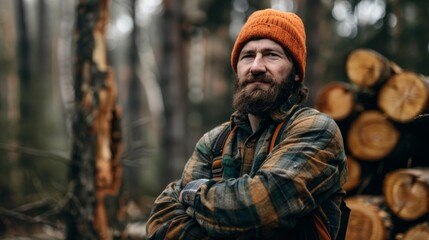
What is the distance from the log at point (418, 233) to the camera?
172 inches

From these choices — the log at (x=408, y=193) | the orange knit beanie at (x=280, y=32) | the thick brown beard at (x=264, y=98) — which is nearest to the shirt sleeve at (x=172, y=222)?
the thick brown beard at (x=264, y=98)

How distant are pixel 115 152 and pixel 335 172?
3213 millimetres

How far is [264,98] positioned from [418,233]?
2381 millimetres

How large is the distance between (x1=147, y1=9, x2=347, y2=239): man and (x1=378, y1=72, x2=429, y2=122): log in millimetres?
1974

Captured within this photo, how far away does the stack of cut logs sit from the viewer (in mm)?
4488

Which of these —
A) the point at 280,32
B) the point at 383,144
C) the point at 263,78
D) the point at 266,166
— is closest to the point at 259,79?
the point at 263,78

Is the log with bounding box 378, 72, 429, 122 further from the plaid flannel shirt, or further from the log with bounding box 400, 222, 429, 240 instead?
the plaid flannel shirt

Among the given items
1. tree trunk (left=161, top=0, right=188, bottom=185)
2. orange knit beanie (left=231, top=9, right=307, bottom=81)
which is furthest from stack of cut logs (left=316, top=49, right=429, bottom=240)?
tree trunk (left=161, top=0, right=188, bottom=185)

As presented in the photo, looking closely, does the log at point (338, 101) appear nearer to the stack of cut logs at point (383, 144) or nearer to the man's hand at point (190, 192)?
the stack of cut logs at point (383, 144)

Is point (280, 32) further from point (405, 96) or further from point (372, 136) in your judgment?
point (372, 136)

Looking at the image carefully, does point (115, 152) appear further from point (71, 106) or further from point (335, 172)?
point (335, 172)

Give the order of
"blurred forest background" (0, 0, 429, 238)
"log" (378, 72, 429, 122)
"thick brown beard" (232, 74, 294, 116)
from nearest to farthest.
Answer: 1. "thick brown beard" (232, 74, 294, 116)
2. "log" (378, 72, 429, 122)
3. "blurred forest background" (0, 0, 429, 238)

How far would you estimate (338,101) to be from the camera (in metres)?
5.49

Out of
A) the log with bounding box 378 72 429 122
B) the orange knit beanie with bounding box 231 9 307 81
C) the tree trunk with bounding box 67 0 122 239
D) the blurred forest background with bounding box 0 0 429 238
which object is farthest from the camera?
the blurred forest background with bounding box 0 0 429 238
